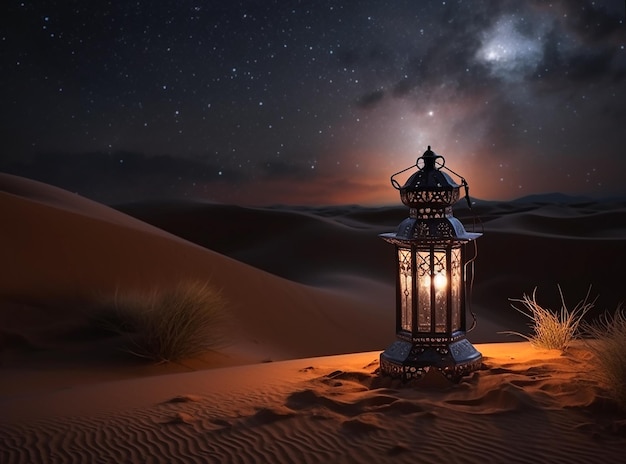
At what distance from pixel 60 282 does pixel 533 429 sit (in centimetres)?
899

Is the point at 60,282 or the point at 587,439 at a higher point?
the point at 60,282

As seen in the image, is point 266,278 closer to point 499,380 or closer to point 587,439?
point 499,380

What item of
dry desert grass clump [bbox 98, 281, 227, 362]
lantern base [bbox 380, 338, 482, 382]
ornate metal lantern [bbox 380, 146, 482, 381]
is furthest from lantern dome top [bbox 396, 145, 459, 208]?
dry desert grass clump [bbox 98, 281, 227, 362]

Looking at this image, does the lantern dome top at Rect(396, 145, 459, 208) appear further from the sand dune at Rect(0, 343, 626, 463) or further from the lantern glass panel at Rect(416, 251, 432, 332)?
the sand dune at Rect(0, 343, 626, 463)

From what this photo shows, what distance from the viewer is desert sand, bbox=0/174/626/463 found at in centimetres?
391

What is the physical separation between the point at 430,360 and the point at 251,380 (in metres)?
1.77

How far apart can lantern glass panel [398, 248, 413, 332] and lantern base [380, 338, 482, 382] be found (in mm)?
244

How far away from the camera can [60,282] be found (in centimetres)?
1067

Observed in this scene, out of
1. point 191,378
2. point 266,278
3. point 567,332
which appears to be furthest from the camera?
point 266,278

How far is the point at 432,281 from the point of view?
543 cm

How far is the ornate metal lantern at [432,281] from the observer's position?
534cm

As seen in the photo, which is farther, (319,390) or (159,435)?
(319,390)

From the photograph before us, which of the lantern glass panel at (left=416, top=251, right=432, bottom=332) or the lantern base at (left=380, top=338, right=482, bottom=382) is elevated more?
the lantern glass panel at (left=416, top=251, right=432, bottom=332)

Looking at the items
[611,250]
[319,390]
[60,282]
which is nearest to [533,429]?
[319,390]
